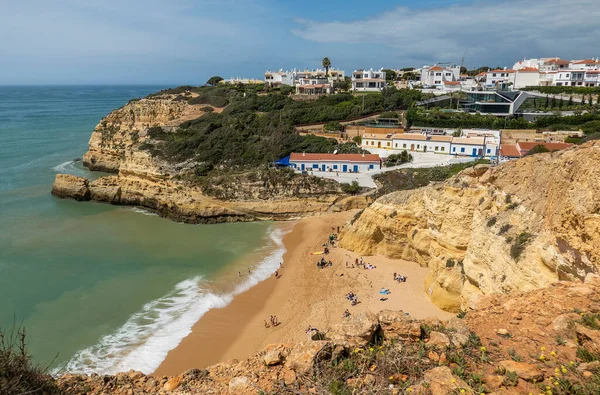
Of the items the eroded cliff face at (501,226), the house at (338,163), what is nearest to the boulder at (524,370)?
the eroded cliff face at (501,226)

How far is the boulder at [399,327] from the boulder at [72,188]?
3306 centimetres

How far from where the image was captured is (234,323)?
1609 centimetres

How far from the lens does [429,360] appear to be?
6.16m

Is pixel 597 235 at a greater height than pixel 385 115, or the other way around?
pixel 385 115

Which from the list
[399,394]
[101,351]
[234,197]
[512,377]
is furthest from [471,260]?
[234,197]

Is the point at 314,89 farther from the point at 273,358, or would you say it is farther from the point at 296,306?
the point at 273,358

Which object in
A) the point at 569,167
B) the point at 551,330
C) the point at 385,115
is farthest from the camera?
the point at 385,115

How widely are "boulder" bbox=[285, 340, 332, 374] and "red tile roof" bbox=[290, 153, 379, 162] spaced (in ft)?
91.7

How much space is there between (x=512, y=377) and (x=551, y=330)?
1.86 metres

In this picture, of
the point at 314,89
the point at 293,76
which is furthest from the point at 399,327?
the point at 293,76

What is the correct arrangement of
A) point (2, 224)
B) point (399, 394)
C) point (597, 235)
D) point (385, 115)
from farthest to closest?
point (385, 115) < point (2, 224) < point (597, 235) < point (399, 394)

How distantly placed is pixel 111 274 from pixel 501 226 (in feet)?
61.7

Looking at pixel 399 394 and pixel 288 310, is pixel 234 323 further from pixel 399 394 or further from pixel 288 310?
pixel 399 394

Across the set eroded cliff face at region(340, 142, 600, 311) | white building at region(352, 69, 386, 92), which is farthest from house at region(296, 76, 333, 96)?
eroded cliff face at region(340, 142, 600, 311)
